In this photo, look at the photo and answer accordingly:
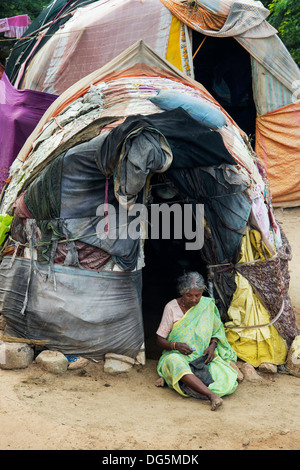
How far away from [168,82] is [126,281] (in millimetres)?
2604

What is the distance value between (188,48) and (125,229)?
212 inches

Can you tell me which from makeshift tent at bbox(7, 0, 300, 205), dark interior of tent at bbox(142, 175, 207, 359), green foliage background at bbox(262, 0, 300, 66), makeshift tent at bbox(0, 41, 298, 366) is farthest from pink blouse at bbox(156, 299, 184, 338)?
green foliage background at bbox(262, 0, 300, 66)

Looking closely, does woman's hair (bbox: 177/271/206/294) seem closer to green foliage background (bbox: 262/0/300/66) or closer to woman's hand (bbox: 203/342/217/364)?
woman's hand (bbox: 203/342/217/364)

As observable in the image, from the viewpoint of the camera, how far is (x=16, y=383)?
4465 millimetres

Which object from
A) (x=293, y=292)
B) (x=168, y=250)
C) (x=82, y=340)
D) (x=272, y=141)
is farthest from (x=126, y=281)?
(x=272, y=141)

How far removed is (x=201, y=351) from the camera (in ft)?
15.7

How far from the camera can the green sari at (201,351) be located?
4.57 m

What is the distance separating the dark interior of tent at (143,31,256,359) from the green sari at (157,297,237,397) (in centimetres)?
124

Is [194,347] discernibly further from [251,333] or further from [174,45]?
[174,45]

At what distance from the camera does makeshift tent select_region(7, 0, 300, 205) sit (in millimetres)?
9148

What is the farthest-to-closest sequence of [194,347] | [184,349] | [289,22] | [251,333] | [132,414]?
[289,22], [251,333], [194,347], [184,349], [132,414]

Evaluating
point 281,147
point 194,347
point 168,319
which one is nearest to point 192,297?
point 168,319

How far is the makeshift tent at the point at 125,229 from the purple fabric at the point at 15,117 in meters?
2.05

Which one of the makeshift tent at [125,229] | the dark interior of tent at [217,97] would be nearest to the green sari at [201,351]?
the makeshift tent at [125,229]
